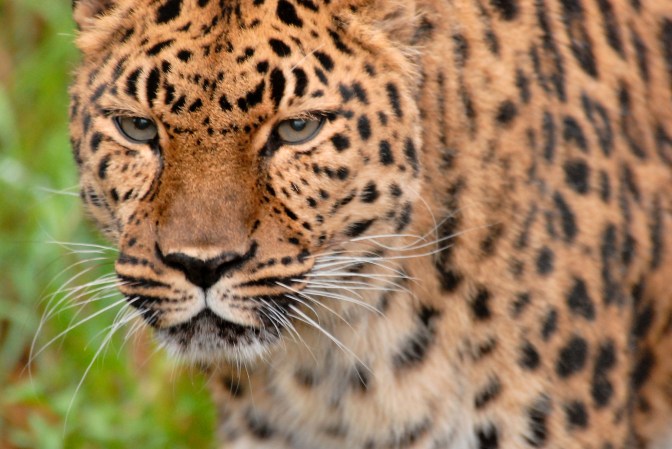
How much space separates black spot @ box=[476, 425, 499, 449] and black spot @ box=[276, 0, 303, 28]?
64.3 inches

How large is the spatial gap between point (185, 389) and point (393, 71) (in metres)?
3.06

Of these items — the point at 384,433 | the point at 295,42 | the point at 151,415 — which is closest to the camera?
the point at 295,42

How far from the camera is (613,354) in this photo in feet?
15.8

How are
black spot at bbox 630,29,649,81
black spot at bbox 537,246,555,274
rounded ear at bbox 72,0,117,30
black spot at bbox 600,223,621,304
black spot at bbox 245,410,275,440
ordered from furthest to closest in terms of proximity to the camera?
black spot at bbox 630,29,649,81, black spot at bbox 245,410,275,440, black spot at bbox 600,223,621,304, black spot at bbox 537,246,555,274, rounded ear at bbox 72,0,117,30

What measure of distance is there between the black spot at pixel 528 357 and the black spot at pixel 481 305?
171mm

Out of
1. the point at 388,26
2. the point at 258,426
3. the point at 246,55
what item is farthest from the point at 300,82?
the point at 258,426

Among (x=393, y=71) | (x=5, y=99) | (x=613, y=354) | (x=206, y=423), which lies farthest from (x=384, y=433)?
(x=5, y=99)

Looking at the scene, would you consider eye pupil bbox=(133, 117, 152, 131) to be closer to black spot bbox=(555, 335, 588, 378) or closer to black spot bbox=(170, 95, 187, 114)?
black spot bbox=(170, 95, 187, 114)

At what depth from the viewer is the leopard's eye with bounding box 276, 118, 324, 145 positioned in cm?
423

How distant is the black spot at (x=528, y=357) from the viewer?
470 centimetres

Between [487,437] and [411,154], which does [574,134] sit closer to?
[411,154]

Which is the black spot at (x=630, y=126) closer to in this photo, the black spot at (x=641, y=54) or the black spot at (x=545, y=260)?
the black spot at (x=641, y=54)

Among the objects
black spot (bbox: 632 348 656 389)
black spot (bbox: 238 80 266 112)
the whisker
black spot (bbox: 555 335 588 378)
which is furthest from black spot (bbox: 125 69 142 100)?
black spot (bbox: 632 348 656 389)

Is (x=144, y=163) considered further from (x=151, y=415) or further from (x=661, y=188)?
(x=151, y=415)
